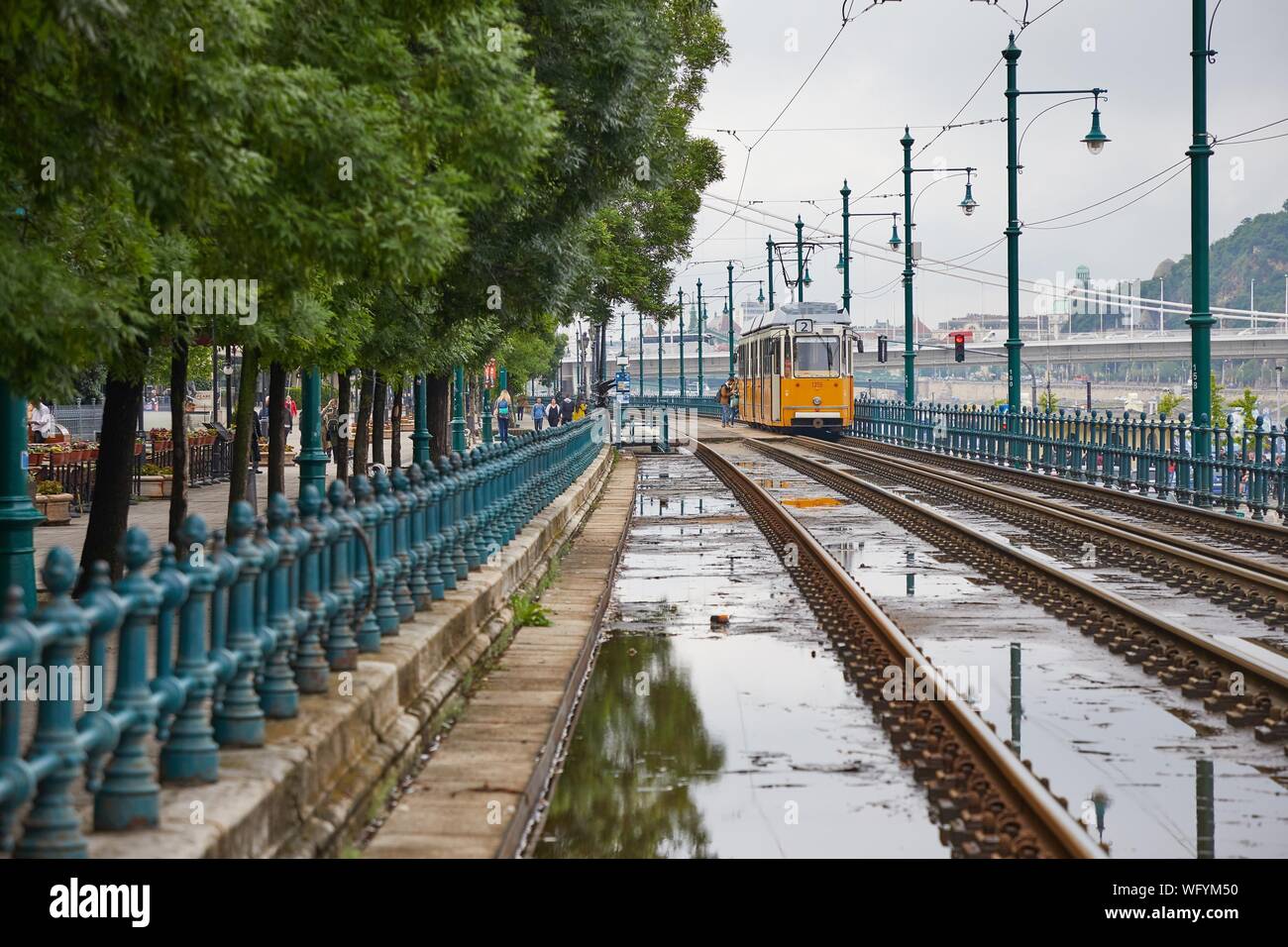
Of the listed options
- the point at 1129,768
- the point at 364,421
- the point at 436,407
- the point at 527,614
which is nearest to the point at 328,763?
the point at 1129,768

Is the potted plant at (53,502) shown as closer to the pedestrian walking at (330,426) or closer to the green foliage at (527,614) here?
the green foliage at (527,614)

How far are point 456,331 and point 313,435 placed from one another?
5898mm

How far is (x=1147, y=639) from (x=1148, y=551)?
6910mm

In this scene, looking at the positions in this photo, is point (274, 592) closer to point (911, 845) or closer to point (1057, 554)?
point (911, 845)

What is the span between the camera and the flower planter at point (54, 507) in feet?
75.6

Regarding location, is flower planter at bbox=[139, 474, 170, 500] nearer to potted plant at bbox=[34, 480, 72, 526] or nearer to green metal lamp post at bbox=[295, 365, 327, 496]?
potted plant at bbox=[34, 480, 72, 526]

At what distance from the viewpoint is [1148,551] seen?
19.1 metres

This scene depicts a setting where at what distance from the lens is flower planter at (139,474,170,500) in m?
29.9

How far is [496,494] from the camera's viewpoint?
1536 centimetres

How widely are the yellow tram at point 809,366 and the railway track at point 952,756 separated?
36.5 metres

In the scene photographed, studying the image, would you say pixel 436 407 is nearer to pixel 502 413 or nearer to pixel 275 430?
pixel 275 430

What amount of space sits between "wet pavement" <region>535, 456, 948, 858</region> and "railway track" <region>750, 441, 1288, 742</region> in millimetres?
2025

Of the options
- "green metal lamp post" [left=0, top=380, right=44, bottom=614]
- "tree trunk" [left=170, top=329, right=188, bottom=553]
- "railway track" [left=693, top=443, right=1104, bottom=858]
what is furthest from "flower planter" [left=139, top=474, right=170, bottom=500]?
"green metal lamp post" [left=0, top=380, right=44, bottom=614]
